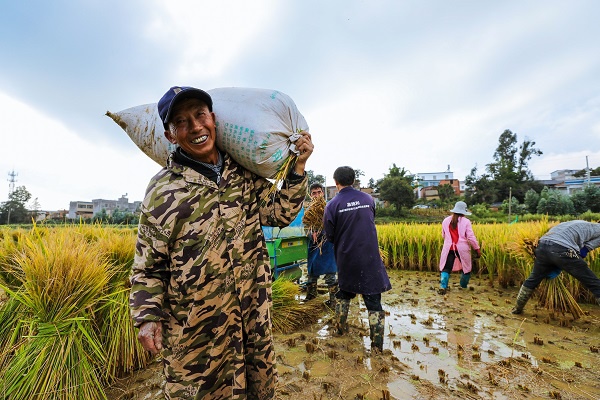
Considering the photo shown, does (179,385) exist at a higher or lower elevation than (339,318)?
higher

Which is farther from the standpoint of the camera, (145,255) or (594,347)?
(594,347)

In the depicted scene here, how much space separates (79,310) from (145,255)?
149 cm

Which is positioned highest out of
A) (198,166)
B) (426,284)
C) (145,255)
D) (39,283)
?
(198,166)

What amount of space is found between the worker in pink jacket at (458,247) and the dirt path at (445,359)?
1092 mm

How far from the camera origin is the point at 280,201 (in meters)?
1.62

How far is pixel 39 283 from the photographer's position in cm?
221

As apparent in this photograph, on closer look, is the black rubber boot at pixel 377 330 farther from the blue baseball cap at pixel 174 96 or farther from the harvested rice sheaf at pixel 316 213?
the blue baseball cap at pixel 174 96

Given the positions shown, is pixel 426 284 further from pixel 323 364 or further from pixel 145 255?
pixel 145 255

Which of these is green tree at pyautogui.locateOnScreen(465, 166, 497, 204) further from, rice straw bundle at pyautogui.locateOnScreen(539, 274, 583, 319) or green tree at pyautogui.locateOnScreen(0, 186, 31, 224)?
green tree at pyautogui.locateOnScreen(0, 186, 31, 224)

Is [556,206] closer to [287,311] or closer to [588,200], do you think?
[588,200]

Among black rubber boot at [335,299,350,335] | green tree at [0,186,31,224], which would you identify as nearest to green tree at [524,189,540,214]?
black rubber boot at [335,299,350,335]

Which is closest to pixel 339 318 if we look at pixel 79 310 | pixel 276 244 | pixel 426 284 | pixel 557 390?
pixel 276 244

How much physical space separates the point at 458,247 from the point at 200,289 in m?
5.83

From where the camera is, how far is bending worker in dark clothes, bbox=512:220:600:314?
386 cm
